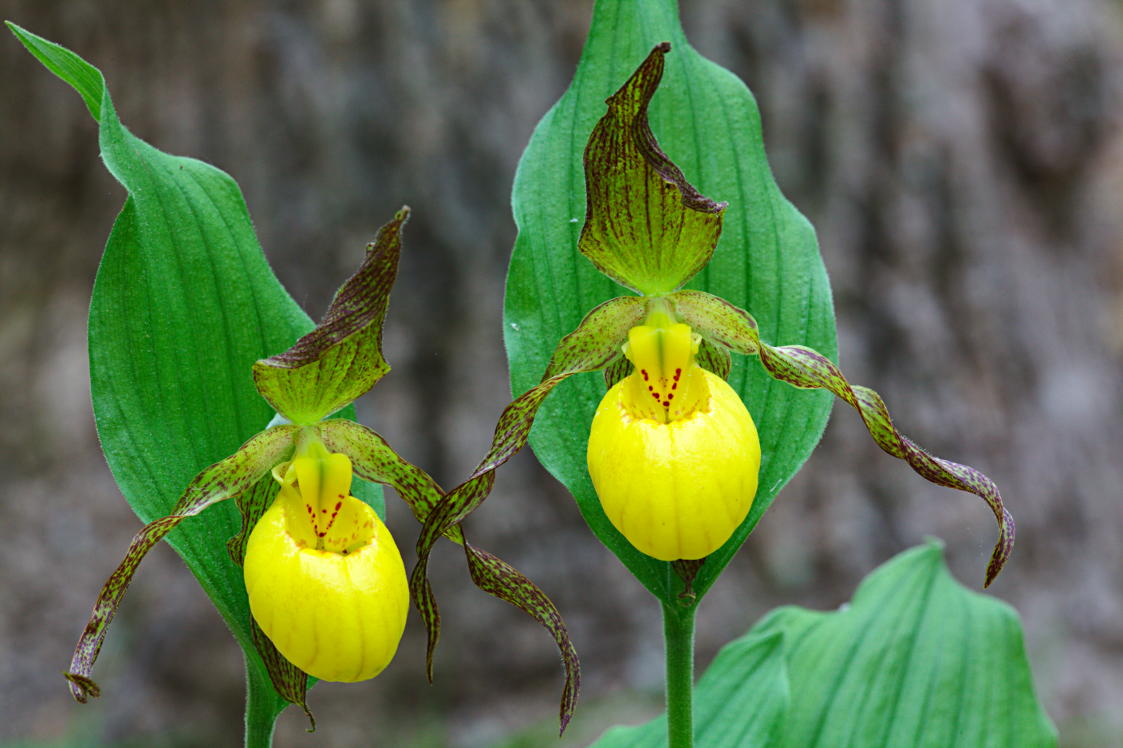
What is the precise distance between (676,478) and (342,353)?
37 cm

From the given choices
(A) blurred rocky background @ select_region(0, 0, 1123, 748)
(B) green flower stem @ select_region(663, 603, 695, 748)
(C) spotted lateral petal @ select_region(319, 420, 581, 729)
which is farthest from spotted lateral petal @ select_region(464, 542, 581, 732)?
(A) blurred rocky background @ select_region(0, 0, 1123, 748)

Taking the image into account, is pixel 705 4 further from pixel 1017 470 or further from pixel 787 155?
pixel 1017 470

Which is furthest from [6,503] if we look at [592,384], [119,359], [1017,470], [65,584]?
[1017,470]

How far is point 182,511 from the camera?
108cm

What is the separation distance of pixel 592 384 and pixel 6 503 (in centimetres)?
227

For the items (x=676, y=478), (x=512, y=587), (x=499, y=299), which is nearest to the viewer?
(x=676, y=478)

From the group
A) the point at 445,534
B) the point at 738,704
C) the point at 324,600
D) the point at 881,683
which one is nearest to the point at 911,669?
the point at 881,683

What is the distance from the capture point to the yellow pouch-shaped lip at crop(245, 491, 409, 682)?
1023 mm

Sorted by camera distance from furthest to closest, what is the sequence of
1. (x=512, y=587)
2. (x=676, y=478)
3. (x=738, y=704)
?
1. (x=738, y=704)
2. (x=512, y=587)
3. (x=676, y=478)

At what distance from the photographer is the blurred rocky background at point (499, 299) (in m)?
2.51

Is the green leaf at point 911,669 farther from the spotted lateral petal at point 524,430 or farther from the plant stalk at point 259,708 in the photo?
the plant stalk at point 259,708

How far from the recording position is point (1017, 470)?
111 inches

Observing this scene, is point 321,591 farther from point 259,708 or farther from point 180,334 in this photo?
point 180,334

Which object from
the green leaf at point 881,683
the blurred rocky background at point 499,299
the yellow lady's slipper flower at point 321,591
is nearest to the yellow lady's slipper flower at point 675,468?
the yellow lady's slipper flower at point 321,591
